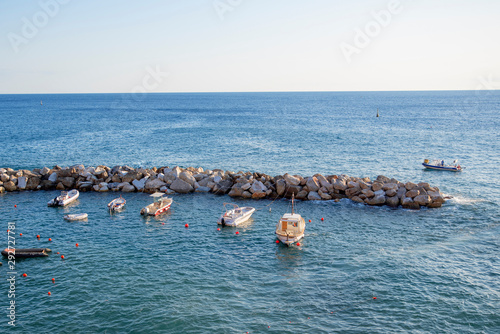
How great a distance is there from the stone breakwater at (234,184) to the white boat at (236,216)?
6.41 m

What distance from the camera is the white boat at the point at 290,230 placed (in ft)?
109

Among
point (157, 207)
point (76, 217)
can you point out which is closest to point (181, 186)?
point (157, 207)

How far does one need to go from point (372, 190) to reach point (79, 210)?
35.0 metres

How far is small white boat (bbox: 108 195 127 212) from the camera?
1661 inches

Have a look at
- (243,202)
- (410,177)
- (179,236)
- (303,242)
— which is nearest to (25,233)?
(179,236)

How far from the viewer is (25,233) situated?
35.9m

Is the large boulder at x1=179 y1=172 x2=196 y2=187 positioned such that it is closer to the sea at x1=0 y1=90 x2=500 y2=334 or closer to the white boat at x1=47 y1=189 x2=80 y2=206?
the sea at x1=0 y1=90 x2=500 y2=334

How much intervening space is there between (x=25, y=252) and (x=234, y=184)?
25.1 metres

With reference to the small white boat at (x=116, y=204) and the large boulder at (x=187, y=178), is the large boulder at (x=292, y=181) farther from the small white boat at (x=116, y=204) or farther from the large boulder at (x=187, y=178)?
the small white boat at (x=116, y=204)

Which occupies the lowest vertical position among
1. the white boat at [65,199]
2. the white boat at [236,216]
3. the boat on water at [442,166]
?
the white boat at [65,199]

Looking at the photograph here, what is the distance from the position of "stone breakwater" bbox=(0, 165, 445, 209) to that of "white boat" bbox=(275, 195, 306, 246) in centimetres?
1175

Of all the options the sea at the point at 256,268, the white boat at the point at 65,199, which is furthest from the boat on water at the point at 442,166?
the white boat at the point at 65,199

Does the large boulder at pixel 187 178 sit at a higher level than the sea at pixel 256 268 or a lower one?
higher

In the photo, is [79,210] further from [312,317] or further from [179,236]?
[312,317]
